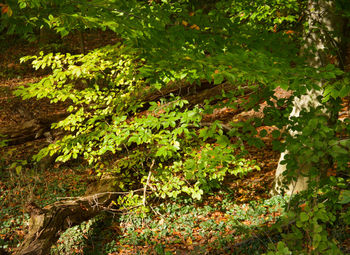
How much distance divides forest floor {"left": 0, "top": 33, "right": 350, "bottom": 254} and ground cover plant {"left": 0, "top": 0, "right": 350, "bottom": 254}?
4 centimetres

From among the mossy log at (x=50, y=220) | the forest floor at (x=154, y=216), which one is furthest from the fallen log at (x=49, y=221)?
the forest floor at (x=154, y=216)

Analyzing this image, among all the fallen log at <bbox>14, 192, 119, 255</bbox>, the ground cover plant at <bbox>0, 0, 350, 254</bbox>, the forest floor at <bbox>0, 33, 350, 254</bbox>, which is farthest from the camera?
the forest floor at <bbox>0, 33, 350, 254</bbox>

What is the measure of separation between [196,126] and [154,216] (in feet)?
10.8

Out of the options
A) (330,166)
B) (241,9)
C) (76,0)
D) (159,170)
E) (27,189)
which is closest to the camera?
(76,0)

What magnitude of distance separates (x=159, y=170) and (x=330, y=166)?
10.1ft

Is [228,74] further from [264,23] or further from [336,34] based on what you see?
[264,23]

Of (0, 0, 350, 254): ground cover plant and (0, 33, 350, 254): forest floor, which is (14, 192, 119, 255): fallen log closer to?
(0, 0, 350, 254): ground cover plant

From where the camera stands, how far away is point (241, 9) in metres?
4.60

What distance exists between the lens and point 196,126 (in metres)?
3.66

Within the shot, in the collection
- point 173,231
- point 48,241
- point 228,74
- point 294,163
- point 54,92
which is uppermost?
point 228,74

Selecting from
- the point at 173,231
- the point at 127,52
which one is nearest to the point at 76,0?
the point at 127,52

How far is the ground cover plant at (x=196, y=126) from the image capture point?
243 centimetres

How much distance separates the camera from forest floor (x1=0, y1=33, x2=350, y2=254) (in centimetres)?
510

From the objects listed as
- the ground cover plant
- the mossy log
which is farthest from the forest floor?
the mossy log
